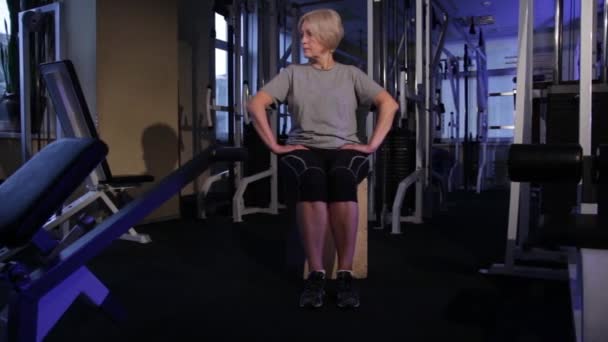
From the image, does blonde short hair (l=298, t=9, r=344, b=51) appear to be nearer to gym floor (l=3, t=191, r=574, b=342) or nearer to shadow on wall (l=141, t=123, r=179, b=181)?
gym floor (l=3, t=191, r=574, b=342)

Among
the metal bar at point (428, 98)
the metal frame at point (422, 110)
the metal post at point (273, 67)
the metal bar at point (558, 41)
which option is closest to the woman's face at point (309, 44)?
the metal bar at point (558, 41)

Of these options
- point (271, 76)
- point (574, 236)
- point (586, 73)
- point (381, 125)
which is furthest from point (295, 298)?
point (271, 76)

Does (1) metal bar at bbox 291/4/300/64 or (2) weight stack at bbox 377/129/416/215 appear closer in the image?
(2) weight stack at bbox 377/129/416/215

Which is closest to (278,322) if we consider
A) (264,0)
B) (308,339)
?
(308,339)

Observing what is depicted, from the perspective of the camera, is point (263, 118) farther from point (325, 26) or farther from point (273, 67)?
point (273, 67)

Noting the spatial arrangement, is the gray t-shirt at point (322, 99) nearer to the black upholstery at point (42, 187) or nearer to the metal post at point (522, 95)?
the metal post at point (522, 95)

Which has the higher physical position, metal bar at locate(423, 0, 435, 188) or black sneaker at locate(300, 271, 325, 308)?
metal bar at locate(423, 0, 435, 188)

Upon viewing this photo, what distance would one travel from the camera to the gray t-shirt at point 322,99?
1828mm

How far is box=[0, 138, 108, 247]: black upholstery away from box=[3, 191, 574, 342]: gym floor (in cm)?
56

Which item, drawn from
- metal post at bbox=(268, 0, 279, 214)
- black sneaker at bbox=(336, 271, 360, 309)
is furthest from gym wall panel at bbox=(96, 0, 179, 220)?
black sneaker at bbox=(336, 271, 360, 309)

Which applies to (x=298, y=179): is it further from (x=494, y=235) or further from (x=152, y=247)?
(x=494, y=235)

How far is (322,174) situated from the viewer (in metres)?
1.80

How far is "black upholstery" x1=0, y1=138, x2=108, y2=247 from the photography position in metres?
1.01

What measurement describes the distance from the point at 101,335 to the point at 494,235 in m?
2.60
